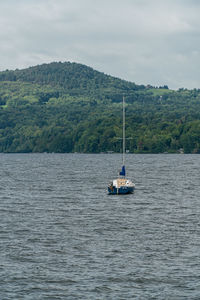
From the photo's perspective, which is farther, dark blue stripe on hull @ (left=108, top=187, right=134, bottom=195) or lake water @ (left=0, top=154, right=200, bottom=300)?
dark blue stripe on hull @ (left=108, top=187, right=134, bottom=195)

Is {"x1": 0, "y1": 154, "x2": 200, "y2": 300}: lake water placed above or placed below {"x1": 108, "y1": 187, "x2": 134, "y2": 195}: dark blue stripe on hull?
below

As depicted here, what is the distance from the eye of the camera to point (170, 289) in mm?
36562

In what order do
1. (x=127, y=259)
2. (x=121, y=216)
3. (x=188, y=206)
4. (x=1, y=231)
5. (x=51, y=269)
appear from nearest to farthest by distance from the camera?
(x=51, y=269) < (x=127, y=259) < (x=1, y=231) < (x=121, y=216) < (x=188, y=206)

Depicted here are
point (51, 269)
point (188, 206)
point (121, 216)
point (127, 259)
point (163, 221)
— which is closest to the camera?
point (51, 269)

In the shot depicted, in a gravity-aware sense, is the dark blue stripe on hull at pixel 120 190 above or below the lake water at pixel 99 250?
above

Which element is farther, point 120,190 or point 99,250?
point 120,190

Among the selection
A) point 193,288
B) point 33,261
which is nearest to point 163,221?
point 33,261

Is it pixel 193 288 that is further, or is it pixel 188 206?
pixel 188 206

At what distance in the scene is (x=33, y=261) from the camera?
1732 inches

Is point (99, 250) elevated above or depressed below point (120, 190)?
below

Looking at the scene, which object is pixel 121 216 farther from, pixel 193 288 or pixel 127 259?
pixel 193 288

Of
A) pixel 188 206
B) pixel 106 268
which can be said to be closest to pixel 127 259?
pixel 106 268

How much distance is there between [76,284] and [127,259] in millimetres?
7813

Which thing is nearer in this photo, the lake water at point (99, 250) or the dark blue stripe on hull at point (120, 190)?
the lake water at point (99, 250)
